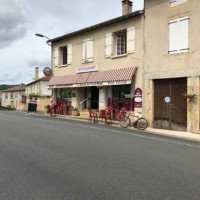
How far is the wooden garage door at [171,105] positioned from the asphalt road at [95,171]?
20.4 ft

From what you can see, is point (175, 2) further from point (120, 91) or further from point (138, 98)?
point (120, 91)

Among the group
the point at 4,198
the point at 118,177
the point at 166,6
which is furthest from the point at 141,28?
the point at 4,198

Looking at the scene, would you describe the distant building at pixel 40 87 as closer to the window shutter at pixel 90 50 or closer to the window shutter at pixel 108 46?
the window shutter at pixel 90 50

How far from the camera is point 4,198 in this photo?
4.21 meters

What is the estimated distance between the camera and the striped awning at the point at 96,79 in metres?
17.1

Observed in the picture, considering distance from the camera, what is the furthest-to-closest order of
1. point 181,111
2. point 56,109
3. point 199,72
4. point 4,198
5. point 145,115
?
1. point 56,109
2. point 145,115
3. point 181,111
4. point 199,72
5. point 4,198

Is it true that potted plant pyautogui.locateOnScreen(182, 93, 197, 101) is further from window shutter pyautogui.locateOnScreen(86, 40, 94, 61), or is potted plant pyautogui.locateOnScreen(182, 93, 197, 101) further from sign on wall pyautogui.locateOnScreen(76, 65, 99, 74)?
window shutter pyautogui.locateOnScreen(86, 40, 94, 61)

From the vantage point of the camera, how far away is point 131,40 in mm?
17562

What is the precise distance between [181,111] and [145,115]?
91.1 inches

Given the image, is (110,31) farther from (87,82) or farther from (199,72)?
(199,72)

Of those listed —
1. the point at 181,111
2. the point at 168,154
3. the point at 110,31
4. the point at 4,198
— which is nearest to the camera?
the point at 4,198

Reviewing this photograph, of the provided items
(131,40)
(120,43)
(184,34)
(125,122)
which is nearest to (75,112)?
(120,43)

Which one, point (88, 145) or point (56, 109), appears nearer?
point (88, 145)

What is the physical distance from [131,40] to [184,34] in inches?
148
